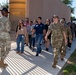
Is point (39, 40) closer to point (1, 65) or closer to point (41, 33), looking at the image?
point (41, 33)

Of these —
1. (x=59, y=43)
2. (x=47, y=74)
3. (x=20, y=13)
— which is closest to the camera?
(x=47, y=74)

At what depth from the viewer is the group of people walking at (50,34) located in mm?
8602

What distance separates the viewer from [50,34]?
12062 millimetres

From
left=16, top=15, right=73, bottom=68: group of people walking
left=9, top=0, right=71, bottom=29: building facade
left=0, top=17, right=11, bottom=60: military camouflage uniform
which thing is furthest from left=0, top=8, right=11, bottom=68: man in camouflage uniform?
left=9, top=0, right=71, bottom=29: building facade

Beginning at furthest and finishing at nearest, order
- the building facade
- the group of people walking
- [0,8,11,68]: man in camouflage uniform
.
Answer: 1. the building facade
2. the group of people walking
3. [0,8,11,68]: man in camouflage uniform

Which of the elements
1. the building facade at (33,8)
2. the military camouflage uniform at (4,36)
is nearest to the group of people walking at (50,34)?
the military camouflage uniform at (4,36)

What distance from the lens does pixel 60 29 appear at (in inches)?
340

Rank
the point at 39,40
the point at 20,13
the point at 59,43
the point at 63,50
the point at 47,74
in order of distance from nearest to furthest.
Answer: the point at 47,74 < the point at 59,43 < the point at 63,50 < the point at 39,40 < the point at 20,13

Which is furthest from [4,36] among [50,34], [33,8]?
[33,8]

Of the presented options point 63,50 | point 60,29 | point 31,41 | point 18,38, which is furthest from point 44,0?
point 60,29

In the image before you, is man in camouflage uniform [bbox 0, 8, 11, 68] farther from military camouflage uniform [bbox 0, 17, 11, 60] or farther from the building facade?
the building facade

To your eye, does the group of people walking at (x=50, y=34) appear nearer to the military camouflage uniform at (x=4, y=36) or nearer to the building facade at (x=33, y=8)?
the military camouflage uniform at (x=4, y=36)

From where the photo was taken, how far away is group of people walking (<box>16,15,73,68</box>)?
8.60 m

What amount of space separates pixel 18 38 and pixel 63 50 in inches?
92.0
